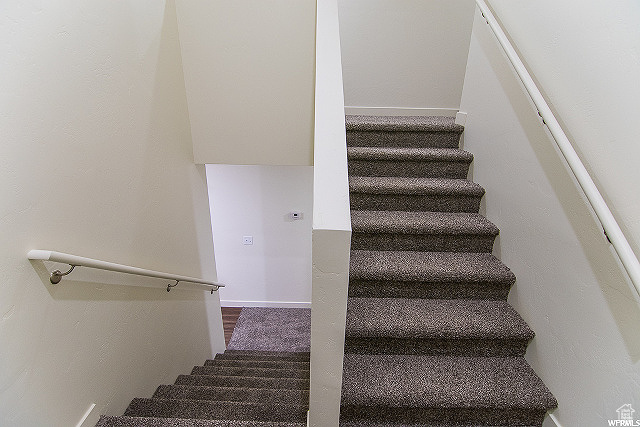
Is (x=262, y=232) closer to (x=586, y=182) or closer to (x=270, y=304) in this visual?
(x=270, y=304)

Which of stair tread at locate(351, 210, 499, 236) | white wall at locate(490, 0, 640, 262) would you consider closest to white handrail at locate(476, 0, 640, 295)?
white wall at locate(490, 0, 640, 262)

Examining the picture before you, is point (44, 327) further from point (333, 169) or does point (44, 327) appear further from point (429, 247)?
point (429, 247)

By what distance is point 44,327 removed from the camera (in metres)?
1.15

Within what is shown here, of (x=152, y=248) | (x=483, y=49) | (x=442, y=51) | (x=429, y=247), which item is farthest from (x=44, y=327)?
(x=442, y=51)

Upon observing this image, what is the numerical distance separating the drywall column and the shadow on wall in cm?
87

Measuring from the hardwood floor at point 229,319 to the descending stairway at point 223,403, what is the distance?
189cm

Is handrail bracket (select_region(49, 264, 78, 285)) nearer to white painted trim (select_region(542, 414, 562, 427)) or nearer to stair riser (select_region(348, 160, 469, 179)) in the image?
stair riser (select_region(348, 160, 469, 179))

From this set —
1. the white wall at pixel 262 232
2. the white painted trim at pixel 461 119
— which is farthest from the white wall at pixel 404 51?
the white wall at pixel 262 232

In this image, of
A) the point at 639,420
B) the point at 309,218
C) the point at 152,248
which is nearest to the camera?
the point at 639,420

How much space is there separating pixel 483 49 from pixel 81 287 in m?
2.38

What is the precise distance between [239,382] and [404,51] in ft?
9.53

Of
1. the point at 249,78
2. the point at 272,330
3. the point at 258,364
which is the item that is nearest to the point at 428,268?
the point at 249,78

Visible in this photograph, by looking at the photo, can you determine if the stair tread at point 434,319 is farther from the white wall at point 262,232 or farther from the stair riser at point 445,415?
the white wall at point 262,232

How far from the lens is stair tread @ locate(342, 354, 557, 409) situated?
143 cm
